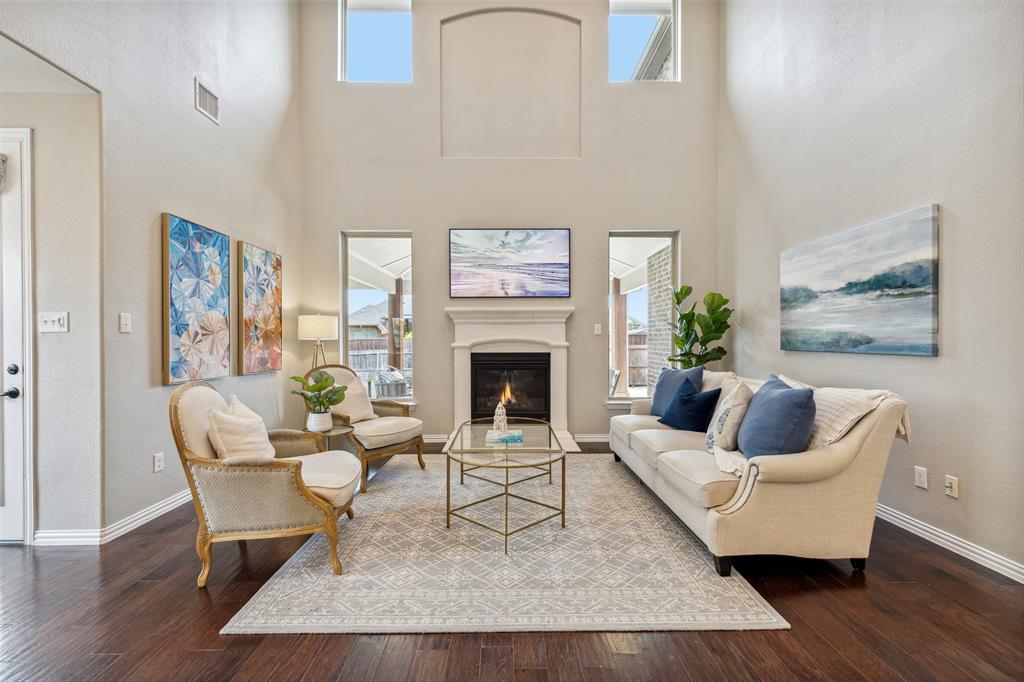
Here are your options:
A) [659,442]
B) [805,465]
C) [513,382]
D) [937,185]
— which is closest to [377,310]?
[513,382]

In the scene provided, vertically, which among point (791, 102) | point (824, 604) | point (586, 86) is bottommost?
point (824, 604)

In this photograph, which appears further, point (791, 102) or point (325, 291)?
point (325, 291)

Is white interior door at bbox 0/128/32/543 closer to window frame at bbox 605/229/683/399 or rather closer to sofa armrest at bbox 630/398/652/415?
sofa armrest at bbox 630/398/652/415

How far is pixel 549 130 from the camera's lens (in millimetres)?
5383

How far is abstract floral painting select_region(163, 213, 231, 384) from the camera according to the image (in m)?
3.18

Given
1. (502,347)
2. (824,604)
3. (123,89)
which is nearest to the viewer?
(824,604)

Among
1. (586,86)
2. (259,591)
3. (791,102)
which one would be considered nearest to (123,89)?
(259,591)

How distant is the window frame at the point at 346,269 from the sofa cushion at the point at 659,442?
2.79 metres

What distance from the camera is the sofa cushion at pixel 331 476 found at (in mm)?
2421

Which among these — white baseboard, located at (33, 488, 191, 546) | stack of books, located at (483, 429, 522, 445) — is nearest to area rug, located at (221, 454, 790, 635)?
stack of books, located at (483, 429, 522, 445)

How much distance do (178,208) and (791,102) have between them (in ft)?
16.5

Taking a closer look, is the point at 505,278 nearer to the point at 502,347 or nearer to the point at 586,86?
the point at 502,347

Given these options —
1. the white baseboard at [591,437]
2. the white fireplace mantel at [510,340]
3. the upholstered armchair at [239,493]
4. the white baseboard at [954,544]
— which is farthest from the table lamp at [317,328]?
the white baseboard at [954,544]

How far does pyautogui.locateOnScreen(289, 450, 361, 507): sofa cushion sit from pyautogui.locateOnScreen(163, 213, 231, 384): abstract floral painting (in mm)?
1283
